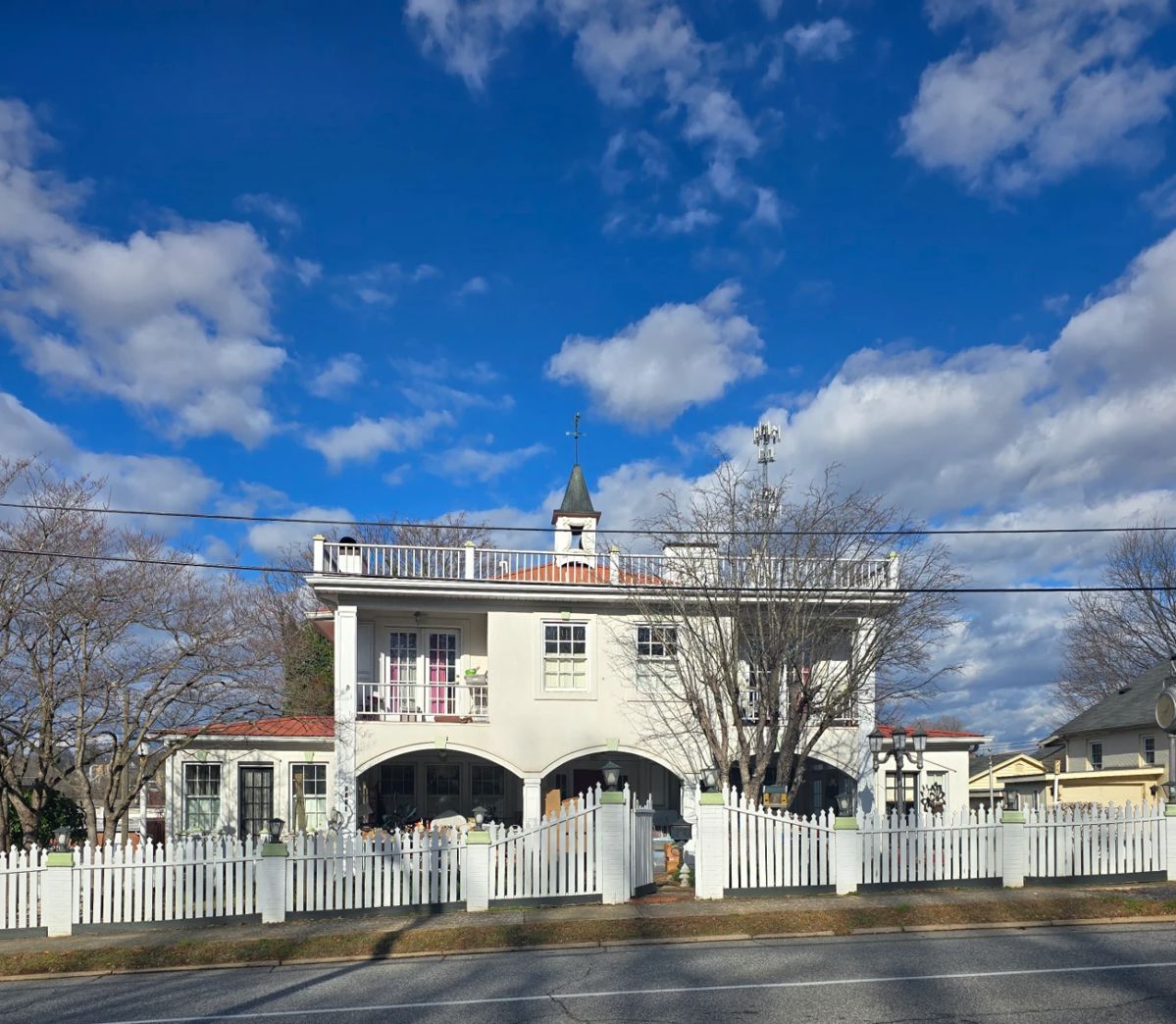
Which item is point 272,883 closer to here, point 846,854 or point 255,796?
point 846,854

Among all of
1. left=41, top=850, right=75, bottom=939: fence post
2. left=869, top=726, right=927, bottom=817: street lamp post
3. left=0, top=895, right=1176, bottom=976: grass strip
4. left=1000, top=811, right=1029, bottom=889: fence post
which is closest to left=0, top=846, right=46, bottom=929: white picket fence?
left=41, top=850, right=75, bottom=939: fence post

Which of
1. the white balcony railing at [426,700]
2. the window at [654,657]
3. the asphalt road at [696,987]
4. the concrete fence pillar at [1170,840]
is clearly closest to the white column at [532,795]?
the white balcony railing at [426,700]

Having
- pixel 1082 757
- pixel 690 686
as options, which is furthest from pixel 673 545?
pixel 1082 757

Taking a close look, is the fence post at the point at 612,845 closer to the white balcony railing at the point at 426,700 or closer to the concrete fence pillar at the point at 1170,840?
the white balcony railing at the point at 426,700

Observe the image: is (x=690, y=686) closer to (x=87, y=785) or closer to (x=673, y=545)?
(x=673, y=545)

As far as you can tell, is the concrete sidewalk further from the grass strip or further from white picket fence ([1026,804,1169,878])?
white picket fence ([1026,804,1169,878])

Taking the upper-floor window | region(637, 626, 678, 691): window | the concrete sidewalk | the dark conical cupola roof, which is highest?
the dark conical cupola roof

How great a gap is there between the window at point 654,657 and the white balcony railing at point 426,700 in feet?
10.8

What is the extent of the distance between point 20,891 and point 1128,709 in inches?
1192

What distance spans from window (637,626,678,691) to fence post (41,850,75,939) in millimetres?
12265

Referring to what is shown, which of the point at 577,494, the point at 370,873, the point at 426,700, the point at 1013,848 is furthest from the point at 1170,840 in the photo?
the point at 577,494

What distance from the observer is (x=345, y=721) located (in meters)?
23.3

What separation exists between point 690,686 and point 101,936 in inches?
462

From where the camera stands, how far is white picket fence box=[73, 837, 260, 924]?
15.2m
